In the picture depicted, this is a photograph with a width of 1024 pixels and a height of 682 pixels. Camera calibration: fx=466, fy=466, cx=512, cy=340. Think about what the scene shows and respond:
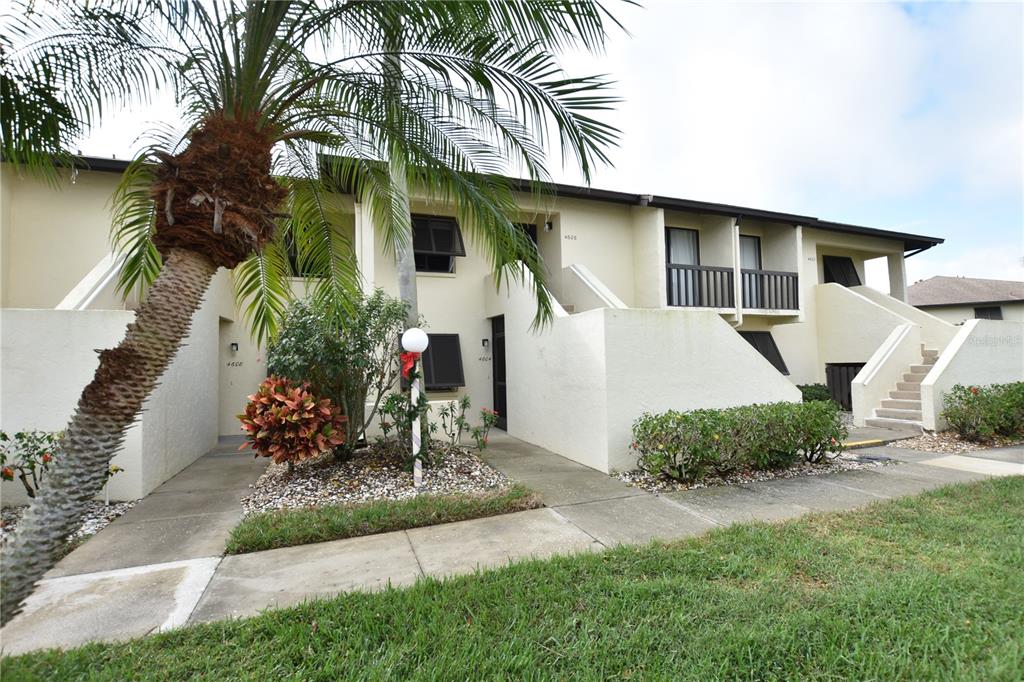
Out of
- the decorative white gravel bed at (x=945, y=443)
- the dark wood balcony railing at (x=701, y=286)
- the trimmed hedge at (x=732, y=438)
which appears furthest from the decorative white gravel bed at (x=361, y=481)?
the decorative white gravel bed at (x=945, y=443)

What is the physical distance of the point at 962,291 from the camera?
31078mm

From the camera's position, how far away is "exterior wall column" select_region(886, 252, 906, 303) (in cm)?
1673

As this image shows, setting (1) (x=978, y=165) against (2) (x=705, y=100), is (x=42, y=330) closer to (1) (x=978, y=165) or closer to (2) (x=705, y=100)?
(2) (x=705, y=100)

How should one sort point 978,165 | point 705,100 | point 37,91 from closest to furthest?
point 37,91, point 705,100, point 978,165

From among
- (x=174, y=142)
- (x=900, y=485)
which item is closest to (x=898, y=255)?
(x=900, y=485)

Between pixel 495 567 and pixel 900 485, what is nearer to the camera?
pixel 495 567

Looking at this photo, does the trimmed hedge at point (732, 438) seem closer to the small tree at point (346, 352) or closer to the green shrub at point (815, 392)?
the small tree at point (346, 352)

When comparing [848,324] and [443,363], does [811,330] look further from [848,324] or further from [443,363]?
[443,363]

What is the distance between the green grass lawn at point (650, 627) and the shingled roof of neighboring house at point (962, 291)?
31881 mm

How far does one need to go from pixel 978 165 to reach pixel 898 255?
4125mm

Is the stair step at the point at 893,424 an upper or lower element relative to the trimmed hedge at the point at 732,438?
lower

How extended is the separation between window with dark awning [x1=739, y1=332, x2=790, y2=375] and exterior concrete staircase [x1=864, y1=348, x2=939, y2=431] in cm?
281

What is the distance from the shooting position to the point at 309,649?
110 inches

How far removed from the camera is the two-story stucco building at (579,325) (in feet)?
22.0
